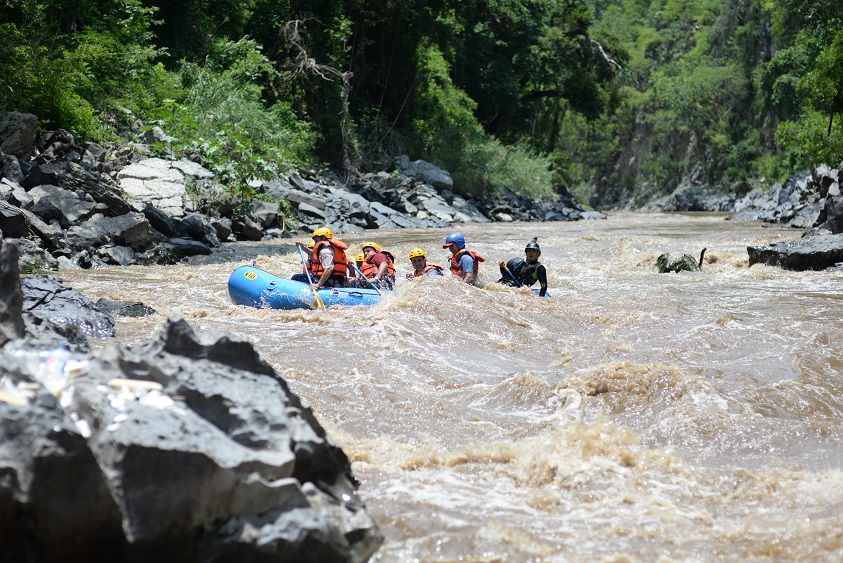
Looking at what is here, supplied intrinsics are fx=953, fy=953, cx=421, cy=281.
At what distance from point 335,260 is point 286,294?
28.8 inches

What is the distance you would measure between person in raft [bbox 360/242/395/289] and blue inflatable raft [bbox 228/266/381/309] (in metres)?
0.56

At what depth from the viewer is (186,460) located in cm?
326

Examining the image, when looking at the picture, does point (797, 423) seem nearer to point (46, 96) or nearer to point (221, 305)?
point (221, 305)

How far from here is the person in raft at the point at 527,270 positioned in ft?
38.0

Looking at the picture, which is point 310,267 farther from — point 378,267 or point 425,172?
point 425,172

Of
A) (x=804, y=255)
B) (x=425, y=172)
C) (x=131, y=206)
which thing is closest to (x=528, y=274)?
(x=804, y=255)

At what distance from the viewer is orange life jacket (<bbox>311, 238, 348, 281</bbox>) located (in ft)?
34.9

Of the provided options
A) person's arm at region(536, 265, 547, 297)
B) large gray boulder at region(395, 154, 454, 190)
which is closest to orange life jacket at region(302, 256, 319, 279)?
person's arm at region(536, 265, 547, 297)

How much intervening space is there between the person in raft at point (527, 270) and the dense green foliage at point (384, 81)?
904cm

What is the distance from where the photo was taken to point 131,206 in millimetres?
15602

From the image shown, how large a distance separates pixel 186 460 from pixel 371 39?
2968 centimetres


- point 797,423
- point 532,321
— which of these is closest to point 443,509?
point 797,423

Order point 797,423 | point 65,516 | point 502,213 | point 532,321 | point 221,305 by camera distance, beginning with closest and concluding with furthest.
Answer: point 65,516
point 797,423
point 532,321
point 221,305
point 502,213

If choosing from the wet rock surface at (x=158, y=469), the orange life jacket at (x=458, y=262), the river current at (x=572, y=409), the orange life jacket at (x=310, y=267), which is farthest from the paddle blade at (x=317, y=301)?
the wet rock surface at (x=158, y=469)
